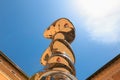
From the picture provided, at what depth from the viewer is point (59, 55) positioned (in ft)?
3.84

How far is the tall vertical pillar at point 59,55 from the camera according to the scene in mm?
1056

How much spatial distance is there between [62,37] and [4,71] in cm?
1185

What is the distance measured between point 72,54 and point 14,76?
40.9 feet

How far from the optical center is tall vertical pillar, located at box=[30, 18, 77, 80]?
41.6 inches

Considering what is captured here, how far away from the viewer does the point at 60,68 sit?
110cm

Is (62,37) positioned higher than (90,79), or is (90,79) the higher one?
(62,37)

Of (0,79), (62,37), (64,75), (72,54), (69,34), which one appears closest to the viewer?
(64,75)

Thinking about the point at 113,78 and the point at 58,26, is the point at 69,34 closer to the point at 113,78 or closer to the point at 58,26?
the point at 58,26

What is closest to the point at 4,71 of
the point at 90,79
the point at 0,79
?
Result: the point at 0,79

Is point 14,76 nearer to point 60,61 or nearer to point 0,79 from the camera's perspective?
point 0,79

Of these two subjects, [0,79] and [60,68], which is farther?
[0,79]

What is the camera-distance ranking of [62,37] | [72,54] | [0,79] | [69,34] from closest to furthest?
1. [72,54]
2. [62,37]
3. [69,34]
4. [0,79]

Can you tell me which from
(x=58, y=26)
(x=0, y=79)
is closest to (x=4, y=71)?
(x=0, y=79)

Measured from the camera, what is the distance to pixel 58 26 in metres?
1.54
